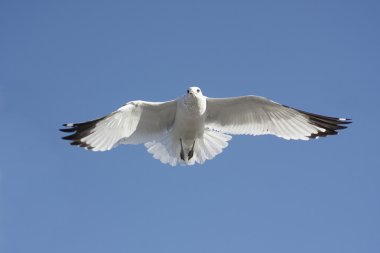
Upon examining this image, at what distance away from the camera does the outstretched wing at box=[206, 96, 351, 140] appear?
10031 mm

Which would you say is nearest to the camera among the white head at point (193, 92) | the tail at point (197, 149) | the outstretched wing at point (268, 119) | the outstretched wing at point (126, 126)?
the white head at point (193, 92)

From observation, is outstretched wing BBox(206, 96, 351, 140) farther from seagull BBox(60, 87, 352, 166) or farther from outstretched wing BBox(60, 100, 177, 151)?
outstretched wing BBox(60, 100, 177, 151)

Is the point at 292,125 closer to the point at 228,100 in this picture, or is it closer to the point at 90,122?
the point at 228,100

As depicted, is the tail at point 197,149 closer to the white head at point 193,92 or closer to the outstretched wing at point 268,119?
the outstretched wing at point 268,119

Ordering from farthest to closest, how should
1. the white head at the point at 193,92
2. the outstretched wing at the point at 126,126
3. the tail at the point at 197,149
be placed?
the tail at the point at 197,149 → the outstretched wing at the point at 126,126 → the white head at the point at 193,92

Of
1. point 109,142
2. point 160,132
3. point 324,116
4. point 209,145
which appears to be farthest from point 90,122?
point 324,116

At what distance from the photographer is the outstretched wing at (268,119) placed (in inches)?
395

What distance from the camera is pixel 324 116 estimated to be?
10133mm

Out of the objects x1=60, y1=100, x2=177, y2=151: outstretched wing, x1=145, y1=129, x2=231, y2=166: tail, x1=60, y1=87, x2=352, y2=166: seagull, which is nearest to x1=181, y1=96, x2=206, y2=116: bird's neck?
x1=60, y1=87, x2=352, y2=166: seagull

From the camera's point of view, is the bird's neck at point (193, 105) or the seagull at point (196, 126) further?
the seagull at point (196, 126)

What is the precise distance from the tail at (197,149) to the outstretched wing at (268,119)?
0.19m

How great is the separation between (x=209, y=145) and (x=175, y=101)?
3.33 feet

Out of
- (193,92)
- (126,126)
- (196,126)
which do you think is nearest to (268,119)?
(196,126)

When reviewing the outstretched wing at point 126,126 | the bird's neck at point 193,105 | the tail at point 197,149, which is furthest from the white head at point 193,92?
the tail at point 197,149
